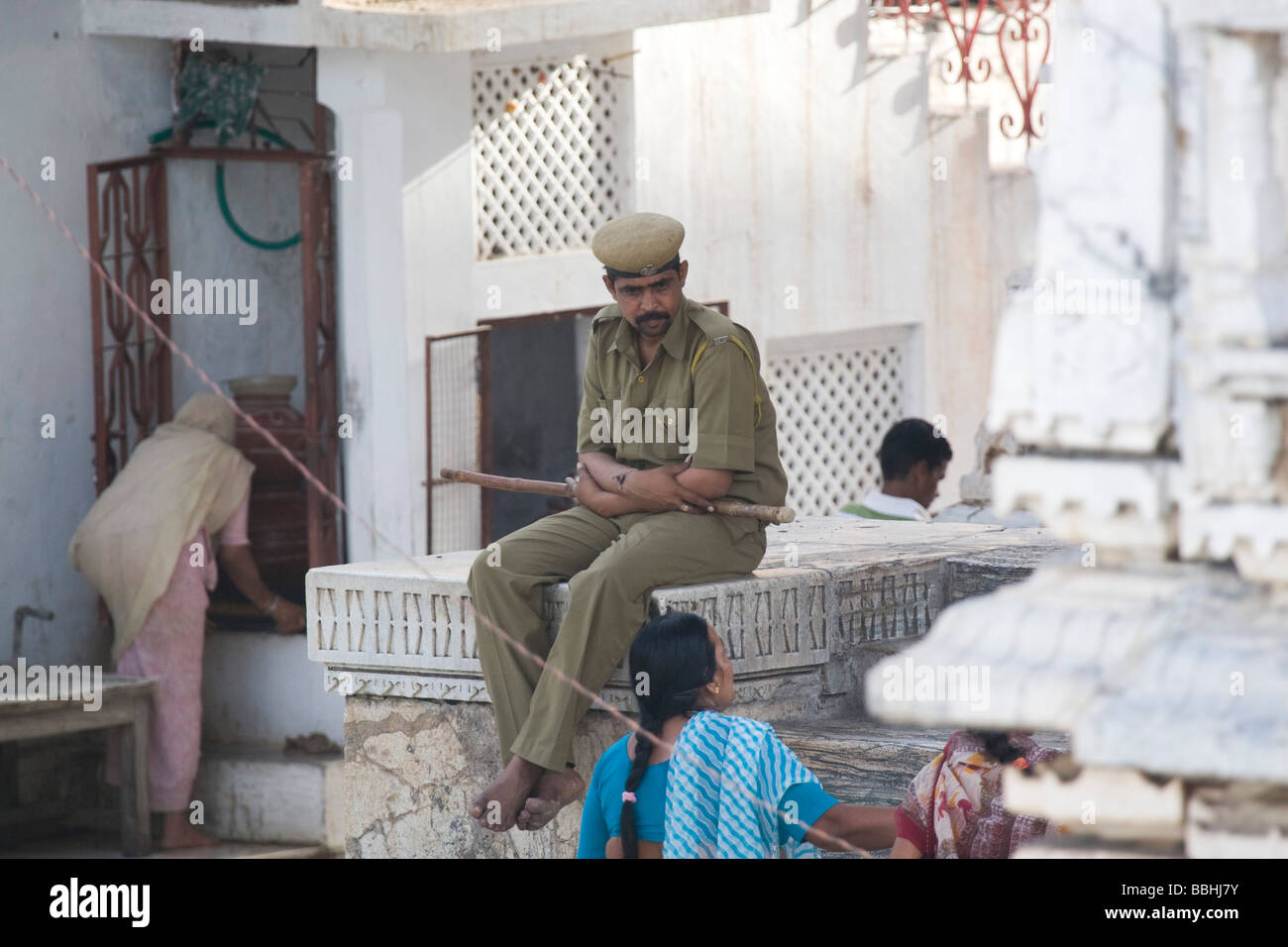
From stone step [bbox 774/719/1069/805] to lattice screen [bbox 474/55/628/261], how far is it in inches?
182

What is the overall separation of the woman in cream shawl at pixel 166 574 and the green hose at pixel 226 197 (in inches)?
52.9

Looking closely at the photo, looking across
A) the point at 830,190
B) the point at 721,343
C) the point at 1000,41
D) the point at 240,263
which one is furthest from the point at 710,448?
the point at 1000,41

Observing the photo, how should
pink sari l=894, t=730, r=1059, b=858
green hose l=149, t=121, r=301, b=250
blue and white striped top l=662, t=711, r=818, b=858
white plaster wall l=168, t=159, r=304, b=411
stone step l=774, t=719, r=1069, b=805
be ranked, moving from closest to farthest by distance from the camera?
1. blue and white striped top l=662, t=711, r=818, b=858
2. pink sari l=894, t=730, r=1059, b=858
3. stone step l=774, t=719, r=1069, b=805
4. green hose l=149, t=121, r=301, b=250
5. white plaster wall l=168, t=159, r=304, b=411

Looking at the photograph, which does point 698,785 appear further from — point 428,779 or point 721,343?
point 428,779

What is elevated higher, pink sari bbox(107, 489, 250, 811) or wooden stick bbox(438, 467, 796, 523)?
wooden stick bbox(438, 467, 796, 523)

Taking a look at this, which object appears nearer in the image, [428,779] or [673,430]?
[673,430]

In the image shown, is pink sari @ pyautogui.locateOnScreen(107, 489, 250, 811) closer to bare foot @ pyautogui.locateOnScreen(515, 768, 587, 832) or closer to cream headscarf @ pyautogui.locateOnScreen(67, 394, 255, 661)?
cream headscarf @ pyautogui.locateOnScreen(67, 394, 255, 661)

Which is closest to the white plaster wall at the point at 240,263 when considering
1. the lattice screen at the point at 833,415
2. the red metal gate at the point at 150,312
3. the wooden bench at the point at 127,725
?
the red metal gate at the point at 150,312

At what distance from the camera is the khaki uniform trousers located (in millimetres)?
4391

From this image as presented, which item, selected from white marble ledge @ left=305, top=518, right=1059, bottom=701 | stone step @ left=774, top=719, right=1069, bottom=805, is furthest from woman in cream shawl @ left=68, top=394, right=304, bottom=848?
stone step @ left=774, top=719, right=1069, bottom=805

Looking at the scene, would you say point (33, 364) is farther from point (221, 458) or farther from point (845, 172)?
point (845, 172)

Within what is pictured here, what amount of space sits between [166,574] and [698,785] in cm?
475

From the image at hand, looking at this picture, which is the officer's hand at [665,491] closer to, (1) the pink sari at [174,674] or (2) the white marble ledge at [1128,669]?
(2) the white marble ledge at [1128,669]

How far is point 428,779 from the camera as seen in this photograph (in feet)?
16.5
